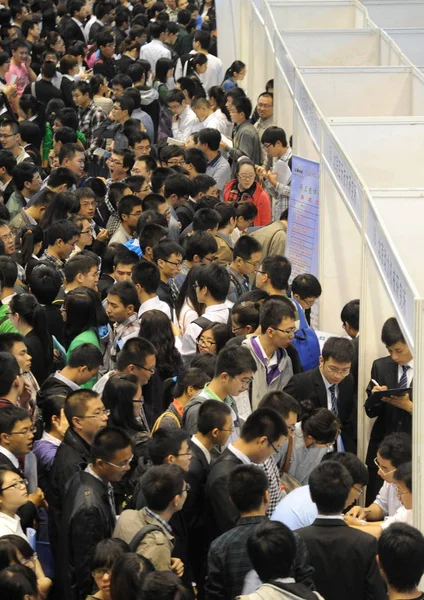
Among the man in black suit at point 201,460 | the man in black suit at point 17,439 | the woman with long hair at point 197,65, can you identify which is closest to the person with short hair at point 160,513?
the man in black suit at point 201,460

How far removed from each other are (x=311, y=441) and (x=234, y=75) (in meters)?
7.96

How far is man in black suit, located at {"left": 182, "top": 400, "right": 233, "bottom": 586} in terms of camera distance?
5.43m

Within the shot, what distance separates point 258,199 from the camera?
382 inches

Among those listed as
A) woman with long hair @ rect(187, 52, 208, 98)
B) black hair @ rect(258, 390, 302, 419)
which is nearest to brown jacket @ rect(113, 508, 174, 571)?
black hair @ rect(258, 390, 302, 419)

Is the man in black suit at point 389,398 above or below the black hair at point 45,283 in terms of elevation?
below

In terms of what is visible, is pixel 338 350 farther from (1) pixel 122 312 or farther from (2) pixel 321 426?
(1) pixel 122 312

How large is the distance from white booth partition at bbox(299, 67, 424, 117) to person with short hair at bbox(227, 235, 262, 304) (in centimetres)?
320

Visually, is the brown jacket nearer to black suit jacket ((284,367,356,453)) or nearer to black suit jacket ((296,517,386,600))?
black suit jacket ((296,517,386,600))

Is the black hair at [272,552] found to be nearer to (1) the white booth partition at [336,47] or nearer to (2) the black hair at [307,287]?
(2) the black hair at [307,287]

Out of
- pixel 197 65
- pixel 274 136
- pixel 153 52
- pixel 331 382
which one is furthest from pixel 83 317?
pixel 153 52

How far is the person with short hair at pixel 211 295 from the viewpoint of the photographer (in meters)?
6.96

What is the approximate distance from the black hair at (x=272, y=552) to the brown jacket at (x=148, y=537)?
1.55 ft

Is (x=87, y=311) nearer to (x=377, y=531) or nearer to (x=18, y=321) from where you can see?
(x=18, y=321)

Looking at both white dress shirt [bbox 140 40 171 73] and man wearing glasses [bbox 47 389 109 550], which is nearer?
man wearing glasses [bbox 47 389 109 550]
